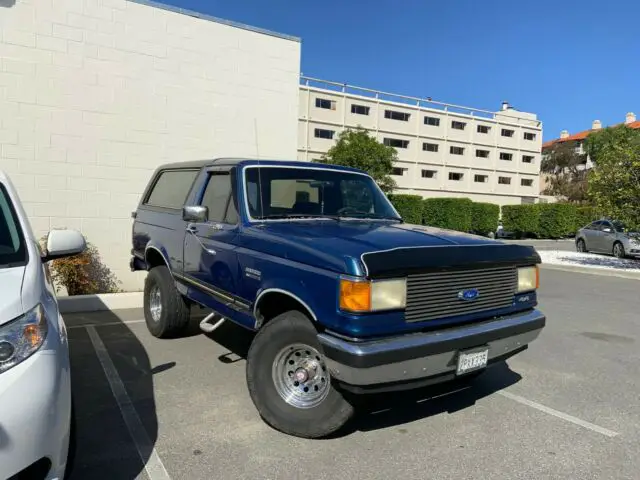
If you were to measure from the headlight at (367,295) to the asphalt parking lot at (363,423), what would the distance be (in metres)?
0.72

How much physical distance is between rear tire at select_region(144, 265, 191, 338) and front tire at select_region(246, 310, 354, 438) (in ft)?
7.26

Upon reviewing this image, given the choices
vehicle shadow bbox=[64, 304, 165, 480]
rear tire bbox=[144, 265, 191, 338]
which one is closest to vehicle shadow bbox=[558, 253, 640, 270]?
rear tire bbox=[144, 265, 191, 338]

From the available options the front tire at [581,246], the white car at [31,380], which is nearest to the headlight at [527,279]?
the white car at [31,380]

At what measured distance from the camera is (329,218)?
15.6 ft

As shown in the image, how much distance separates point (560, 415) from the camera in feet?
13.9

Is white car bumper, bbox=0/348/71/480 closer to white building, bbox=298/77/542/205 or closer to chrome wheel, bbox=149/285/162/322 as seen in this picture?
chrome wheel, bbox=149/285/162/322

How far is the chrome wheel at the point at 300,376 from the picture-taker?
362 cm

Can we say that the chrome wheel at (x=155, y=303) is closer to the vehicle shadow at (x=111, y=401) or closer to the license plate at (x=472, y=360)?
the vehicle shadow at (x=111, y=401)

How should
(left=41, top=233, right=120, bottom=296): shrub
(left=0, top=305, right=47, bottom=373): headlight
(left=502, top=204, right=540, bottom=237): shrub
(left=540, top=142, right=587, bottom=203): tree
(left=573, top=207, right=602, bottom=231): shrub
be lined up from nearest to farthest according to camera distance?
(left=0, top=305, right=47, bottom=373): headlight
(left=41, top=233, right=120, bottom=296): shrub
(left=502, top=204, right=540, bottom=237): shrub
(left=573, top=207, right=602, bottom=231): shrub
(left=540, top=142, right=587, bottom=203): tree

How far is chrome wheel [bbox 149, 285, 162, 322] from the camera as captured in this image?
6.10 m

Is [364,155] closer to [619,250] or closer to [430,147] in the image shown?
[619,250]

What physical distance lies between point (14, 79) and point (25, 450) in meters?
7.43

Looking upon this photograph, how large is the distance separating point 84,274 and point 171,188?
298 centimetres

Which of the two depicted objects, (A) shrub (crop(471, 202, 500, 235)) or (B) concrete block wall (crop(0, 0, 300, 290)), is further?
(A) shrub (crop(471, 202, 500, 235))
